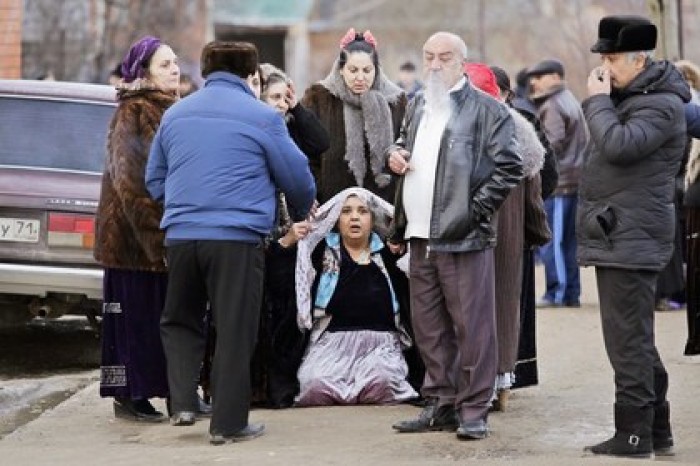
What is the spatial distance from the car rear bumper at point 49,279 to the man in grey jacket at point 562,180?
533 centimetres

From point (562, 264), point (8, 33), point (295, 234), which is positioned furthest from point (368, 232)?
point (8, 33)

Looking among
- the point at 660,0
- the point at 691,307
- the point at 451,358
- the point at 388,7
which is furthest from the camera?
the point at 388,7

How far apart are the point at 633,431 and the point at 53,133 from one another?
5378 mm

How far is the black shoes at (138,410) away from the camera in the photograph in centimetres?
1033

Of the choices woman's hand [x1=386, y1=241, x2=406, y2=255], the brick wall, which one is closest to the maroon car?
woman's hand [x1=386, y1=241, x2=406, y2=255]

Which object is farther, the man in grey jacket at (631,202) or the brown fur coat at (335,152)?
the brown fur coat at (335,152)

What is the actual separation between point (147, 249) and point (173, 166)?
0.79m

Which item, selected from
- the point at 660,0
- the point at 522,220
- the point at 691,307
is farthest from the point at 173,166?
the point at 660,0

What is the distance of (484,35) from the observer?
1542 inches

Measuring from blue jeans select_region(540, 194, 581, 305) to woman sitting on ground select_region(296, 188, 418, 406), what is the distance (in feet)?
18.8

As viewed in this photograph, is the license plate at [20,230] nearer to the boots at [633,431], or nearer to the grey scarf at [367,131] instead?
the grey scarf at [367,131]

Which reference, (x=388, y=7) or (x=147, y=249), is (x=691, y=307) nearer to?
(x=147, y=249)

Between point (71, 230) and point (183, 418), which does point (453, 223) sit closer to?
point (183, 418)

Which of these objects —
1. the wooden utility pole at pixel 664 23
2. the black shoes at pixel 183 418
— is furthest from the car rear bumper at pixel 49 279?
the wooden utility pole at pixel 664 23
